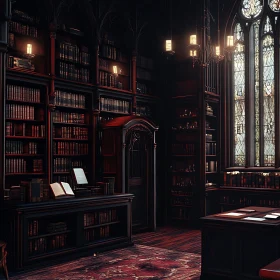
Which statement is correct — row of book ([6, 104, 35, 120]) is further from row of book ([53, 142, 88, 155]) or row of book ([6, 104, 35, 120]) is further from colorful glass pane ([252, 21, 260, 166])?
colorful glass pane ([252, 21, 260, 166])

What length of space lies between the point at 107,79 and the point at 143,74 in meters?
1.26

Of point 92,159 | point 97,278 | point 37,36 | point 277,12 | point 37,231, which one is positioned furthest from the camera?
point 277,12

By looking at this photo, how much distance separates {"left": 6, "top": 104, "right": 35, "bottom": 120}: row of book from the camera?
679cm

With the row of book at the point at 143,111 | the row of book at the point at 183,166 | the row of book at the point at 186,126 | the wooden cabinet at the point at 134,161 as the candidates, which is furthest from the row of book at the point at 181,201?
the row of book at the point at 143,111

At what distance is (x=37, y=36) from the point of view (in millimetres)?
7363

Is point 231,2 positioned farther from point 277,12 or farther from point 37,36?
point 37,36

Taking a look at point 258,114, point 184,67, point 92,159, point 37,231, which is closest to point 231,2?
point 184,67

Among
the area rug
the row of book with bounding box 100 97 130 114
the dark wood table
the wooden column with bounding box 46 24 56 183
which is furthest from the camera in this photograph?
the row of book with bounding box 100 97 130 114

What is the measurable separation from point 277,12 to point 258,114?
7.27 ft

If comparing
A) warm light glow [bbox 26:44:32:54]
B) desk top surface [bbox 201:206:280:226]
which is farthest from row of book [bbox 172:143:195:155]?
warm light glow [bbox 26:44:32:54]

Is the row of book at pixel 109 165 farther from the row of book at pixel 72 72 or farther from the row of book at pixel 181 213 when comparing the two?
the row of book at pixel 181 213

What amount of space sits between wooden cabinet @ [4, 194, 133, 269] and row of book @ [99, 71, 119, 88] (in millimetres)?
2417

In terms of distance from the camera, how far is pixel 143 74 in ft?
31.2

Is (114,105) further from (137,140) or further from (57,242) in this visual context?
(57,242)
